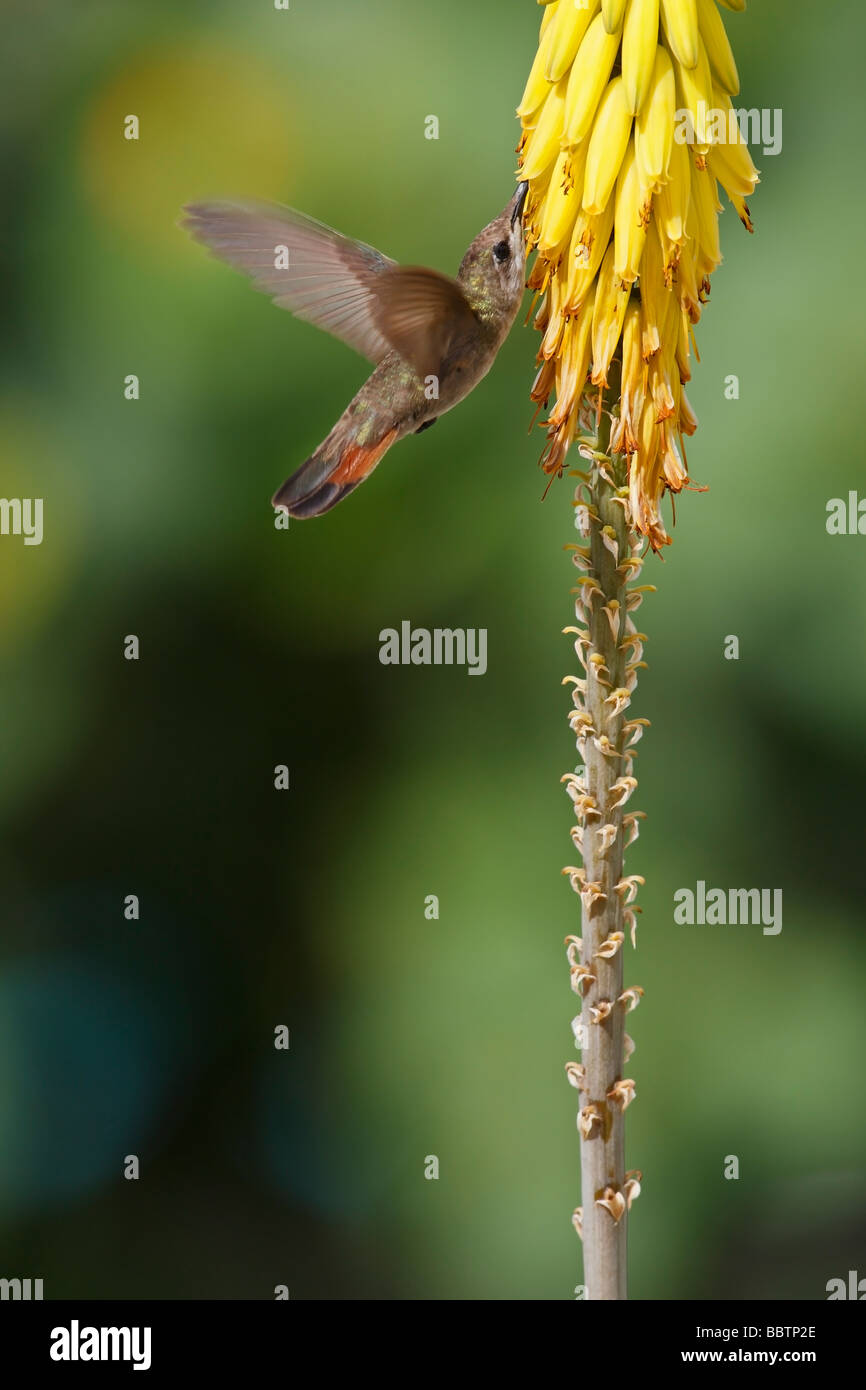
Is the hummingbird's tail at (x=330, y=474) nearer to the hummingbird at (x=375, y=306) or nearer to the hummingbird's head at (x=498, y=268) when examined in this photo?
the hummingbird at (x=375, y=306)

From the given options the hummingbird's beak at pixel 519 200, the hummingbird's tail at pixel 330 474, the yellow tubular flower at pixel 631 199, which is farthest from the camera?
the hummingbird's tail at pixel 330 474

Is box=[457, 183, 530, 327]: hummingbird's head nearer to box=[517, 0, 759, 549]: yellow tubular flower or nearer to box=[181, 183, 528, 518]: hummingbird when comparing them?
box=[181, 183, 528, 518]: hummingbird

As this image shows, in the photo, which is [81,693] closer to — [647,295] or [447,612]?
[447,612]

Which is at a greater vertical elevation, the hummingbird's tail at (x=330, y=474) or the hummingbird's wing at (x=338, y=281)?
the hummingbird's wing at (x=338, y=281)

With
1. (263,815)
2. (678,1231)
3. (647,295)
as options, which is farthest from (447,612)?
(647,295)

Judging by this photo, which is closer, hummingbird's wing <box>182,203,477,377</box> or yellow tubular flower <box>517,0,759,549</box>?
yellow tubular flower <box>517,0,759,549</box>

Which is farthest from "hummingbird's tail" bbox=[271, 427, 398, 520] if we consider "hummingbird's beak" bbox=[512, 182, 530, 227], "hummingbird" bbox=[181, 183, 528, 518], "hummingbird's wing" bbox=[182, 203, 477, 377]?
"hummingbird's beak" bbox=[512, 182, 530, 227]

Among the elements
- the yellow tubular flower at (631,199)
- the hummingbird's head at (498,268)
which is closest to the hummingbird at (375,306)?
the hummingbird's head at (498,268)
